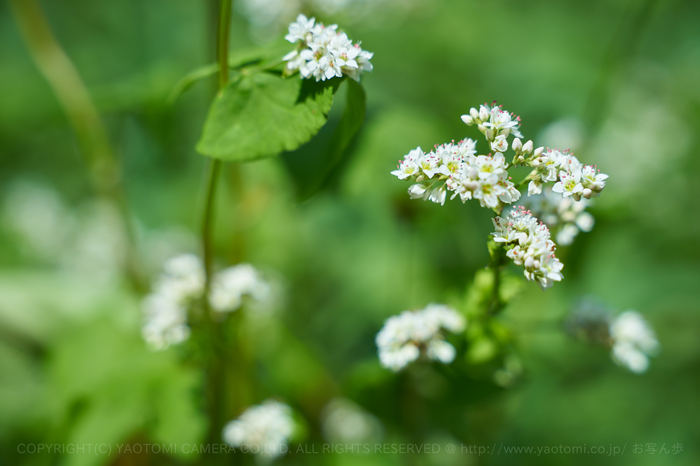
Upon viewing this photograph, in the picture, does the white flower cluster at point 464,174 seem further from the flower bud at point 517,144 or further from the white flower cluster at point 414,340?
the white flower cluster at point 414,340

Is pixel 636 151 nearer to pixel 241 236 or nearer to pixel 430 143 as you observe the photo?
pixel 430 143

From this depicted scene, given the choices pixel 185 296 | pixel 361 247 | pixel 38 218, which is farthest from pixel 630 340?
pixel 38 218

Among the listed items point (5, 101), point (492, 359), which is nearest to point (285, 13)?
point (492, 359)

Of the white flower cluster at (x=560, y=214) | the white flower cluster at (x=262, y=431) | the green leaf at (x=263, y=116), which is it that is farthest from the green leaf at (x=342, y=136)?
the white flower cluster at (x=262, y=431)

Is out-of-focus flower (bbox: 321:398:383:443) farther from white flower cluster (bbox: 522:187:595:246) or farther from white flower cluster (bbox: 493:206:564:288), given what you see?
white flower cluster (bbox: 493:206:564:288)

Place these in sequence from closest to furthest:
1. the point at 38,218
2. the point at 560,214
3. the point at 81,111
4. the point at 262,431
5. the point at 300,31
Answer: the point at 300,31 < the point at 560,214 < the point at 262,431 < the point at 81,111 < the point at 38,218

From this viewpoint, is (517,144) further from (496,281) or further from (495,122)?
(496,281)
